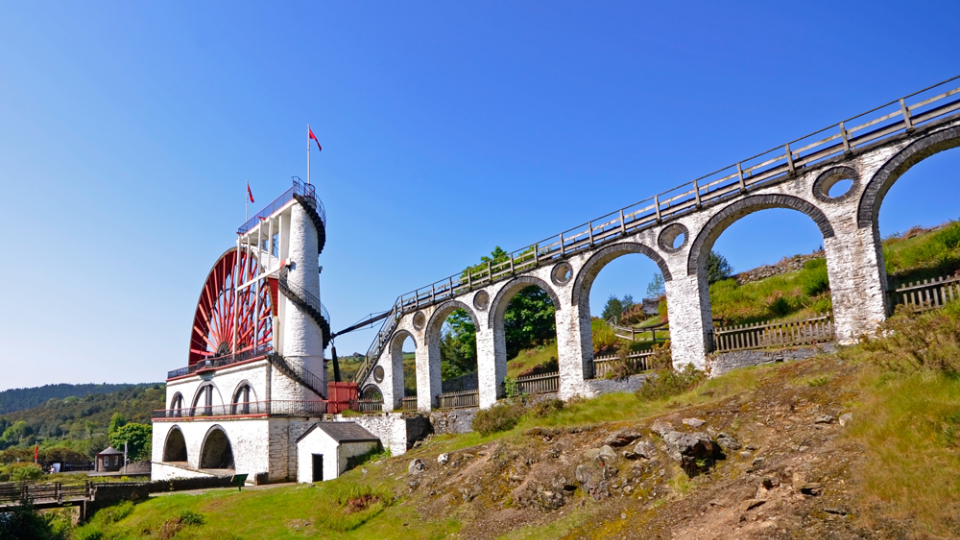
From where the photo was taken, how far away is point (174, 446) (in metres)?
39.1

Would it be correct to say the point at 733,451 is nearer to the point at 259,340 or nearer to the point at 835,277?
the point at 835,277

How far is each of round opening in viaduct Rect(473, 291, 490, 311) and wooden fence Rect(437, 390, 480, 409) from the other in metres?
3.62

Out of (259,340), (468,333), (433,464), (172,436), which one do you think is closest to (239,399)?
(259,340)

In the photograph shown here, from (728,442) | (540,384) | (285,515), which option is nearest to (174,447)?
(285,515)

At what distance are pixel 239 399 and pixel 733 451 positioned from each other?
27.6m

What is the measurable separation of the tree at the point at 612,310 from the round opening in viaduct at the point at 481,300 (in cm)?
1478

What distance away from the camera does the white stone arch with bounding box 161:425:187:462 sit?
3769cm

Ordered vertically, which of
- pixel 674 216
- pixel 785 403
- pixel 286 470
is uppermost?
pixel 674 216

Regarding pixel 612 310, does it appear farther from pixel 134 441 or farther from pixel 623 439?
pixel 134 441

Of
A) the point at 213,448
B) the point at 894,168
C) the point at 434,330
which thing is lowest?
the point at 213,448

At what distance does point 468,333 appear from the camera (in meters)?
36.9

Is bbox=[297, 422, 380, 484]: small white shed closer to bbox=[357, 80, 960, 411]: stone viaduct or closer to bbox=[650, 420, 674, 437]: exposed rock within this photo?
bbox=[357, 80, 960, 411]: stone viaduct

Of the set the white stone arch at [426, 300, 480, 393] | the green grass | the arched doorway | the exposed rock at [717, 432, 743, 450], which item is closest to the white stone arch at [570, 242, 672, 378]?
the white stone arch at [426, 300, 480, 393]

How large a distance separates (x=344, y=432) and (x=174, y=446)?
2156 centimetres
